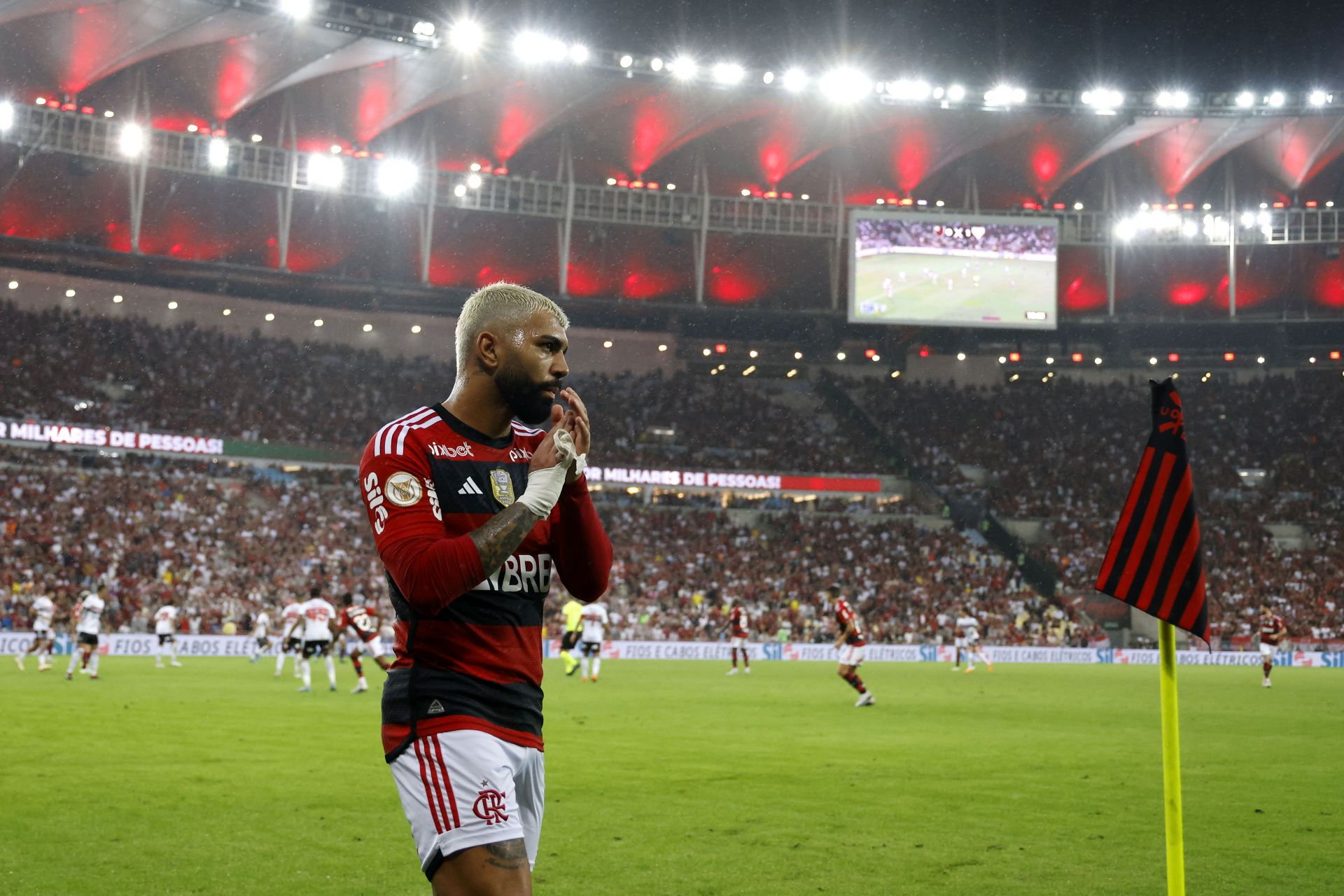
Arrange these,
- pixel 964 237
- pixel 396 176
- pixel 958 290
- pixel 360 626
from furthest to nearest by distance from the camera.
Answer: pixel 964 237 < pixel 958 290 < pixel 396 176 < pixel 360 626

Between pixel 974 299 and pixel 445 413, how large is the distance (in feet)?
159

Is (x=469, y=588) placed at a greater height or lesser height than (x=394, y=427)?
lesser

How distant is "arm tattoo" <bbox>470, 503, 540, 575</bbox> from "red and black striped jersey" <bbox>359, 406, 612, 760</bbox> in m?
0.05

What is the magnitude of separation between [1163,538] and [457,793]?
11.0 ft

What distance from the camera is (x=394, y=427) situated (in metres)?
4.12

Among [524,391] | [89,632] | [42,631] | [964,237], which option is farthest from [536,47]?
[524,391]

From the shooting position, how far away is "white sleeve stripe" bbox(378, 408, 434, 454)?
3.99 meters

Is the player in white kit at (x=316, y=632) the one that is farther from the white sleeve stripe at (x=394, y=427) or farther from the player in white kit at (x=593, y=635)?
the white sleeve stripe at (x=394, y=427)

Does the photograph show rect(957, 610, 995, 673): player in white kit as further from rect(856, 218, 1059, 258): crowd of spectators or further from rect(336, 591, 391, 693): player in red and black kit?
rect(856, 218, 1059, 258): crowd of spectators

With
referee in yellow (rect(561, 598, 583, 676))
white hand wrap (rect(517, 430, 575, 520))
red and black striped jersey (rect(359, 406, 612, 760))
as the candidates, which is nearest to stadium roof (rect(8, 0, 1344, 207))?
referee in yellow (rect(561, 598, 583, 676))

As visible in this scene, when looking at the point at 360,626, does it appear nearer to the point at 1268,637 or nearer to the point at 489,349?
the point at 489,349

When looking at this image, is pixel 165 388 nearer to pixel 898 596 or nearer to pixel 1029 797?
pixel 898 596

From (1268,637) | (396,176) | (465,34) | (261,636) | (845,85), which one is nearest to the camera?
(1268,637)

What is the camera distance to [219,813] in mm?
10445
